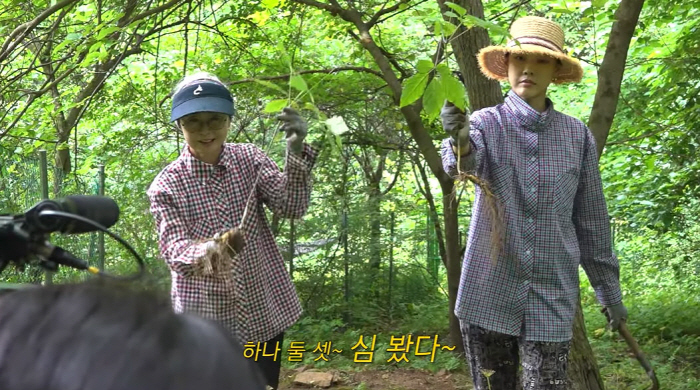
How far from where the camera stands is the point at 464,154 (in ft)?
7.80

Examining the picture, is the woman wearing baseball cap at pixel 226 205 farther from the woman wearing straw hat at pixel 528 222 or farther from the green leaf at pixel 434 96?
the woman wearing straw hat at pixel 528 222

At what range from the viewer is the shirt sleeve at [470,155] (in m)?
2.39

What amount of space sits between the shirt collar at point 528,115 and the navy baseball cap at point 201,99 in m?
0.98

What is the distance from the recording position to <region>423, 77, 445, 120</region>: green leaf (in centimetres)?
214

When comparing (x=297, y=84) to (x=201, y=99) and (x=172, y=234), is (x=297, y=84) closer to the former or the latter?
(x=201, y=99)

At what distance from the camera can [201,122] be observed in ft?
7.55

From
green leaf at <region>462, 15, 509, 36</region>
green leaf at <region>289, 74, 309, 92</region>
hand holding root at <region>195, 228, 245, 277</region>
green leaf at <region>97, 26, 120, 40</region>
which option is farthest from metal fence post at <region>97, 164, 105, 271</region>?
green leaf at <region>462, 15, 509, 36</region>

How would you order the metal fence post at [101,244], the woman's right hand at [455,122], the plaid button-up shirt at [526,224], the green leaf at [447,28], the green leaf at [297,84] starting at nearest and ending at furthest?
the green leaf at [297,84], the green leaf at [447,28], the woman's right hand at [455,122], the plaid button-up shirt at [526,224], the metal fence post at [101,244]

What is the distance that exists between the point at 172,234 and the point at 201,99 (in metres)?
0.43

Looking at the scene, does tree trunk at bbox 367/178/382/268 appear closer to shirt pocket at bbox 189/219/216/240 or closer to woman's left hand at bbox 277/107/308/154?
shirt pocket at bbox 189/219/216/240

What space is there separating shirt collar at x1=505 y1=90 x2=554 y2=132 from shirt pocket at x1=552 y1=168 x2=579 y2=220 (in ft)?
0.60

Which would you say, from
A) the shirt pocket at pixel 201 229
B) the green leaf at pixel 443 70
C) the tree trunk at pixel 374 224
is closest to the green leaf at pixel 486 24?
the green leaf at pixel 443 70

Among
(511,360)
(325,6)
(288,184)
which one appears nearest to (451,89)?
(288,184)

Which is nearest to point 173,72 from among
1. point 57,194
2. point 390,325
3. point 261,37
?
point 261,37
